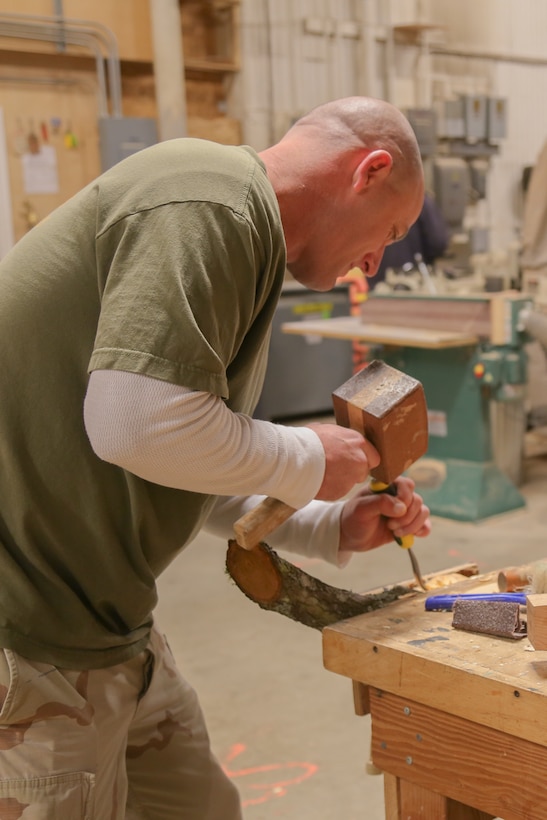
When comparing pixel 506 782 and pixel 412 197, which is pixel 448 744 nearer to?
pixel 506 782

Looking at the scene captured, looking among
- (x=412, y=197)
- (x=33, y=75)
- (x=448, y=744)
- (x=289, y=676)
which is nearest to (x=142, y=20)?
(x=33, y=75)

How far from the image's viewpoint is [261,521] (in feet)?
4.13

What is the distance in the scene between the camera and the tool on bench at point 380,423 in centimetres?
126

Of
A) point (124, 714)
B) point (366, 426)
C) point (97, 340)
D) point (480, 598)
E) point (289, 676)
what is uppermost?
point (97, 340)

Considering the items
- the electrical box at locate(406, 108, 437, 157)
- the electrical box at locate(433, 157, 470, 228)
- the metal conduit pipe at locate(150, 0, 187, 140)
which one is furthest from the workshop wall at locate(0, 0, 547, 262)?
the electrical box at locate(433, 157, 470, 228)

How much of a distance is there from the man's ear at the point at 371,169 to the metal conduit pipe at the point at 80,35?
17.0ft

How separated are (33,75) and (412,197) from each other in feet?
17.5

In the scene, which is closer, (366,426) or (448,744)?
(448,744)

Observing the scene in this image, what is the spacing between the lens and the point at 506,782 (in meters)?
1.09

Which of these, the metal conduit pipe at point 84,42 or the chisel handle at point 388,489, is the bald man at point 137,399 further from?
the metal conduit pipe at point 84,42

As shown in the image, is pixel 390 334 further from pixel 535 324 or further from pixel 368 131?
pixel 368 131

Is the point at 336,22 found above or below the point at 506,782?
above

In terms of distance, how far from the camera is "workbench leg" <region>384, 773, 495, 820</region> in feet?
3.94

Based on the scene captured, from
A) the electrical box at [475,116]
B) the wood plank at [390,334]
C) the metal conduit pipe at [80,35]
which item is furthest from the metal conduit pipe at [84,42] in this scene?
the electrical box at [475,116]
